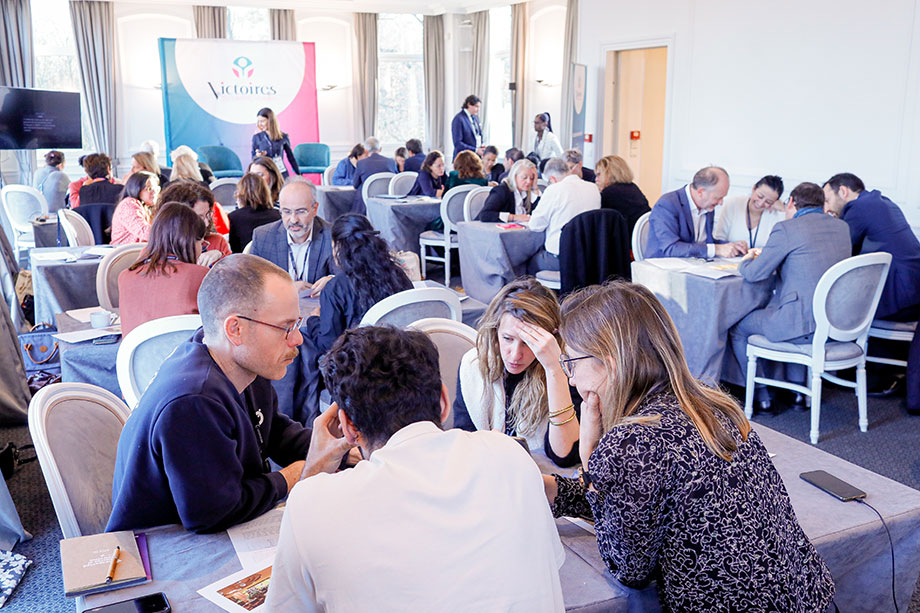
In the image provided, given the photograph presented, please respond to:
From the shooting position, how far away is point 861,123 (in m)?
6.44

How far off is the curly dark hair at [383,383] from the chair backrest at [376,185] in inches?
272

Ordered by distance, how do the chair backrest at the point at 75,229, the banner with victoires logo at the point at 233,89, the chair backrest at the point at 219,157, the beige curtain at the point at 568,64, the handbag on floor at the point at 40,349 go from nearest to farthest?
the handbag on floor at the point at 40,349
the chair backrest at the point at 75,229
the beige curtain at the point at 568,64
the chair backrest at the point at 219,157
the banner with victoires logo at the point at 233,89

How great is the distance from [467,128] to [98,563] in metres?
9.72

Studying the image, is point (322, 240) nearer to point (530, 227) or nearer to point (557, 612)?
point (530, 227)

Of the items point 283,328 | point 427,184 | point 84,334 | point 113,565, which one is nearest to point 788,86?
point 427,184

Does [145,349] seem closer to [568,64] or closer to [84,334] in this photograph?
[84,334]

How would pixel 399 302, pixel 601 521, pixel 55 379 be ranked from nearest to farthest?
pixel 601 521
pixel 399 302
pixel 55 379

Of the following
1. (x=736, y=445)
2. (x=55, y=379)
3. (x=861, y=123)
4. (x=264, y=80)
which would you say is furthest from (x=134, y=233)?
(x=264, y=80)

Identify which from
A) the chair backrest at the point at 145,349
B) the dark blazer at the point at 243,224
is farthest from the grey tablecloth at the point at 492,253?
the chair backrest at the point at 145,349

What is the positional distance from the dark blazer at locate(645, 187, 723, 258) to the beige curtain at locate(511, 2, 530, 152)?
765 centimetres

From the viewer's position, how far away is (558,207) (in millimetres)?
5699

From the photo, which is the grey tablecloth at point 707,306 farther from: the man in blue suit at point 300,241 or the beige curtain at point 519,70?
the beige curtain at point 519,70

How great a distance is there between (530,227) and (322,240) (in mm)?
2060

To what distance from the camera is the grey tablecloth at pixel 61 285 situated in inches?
184
